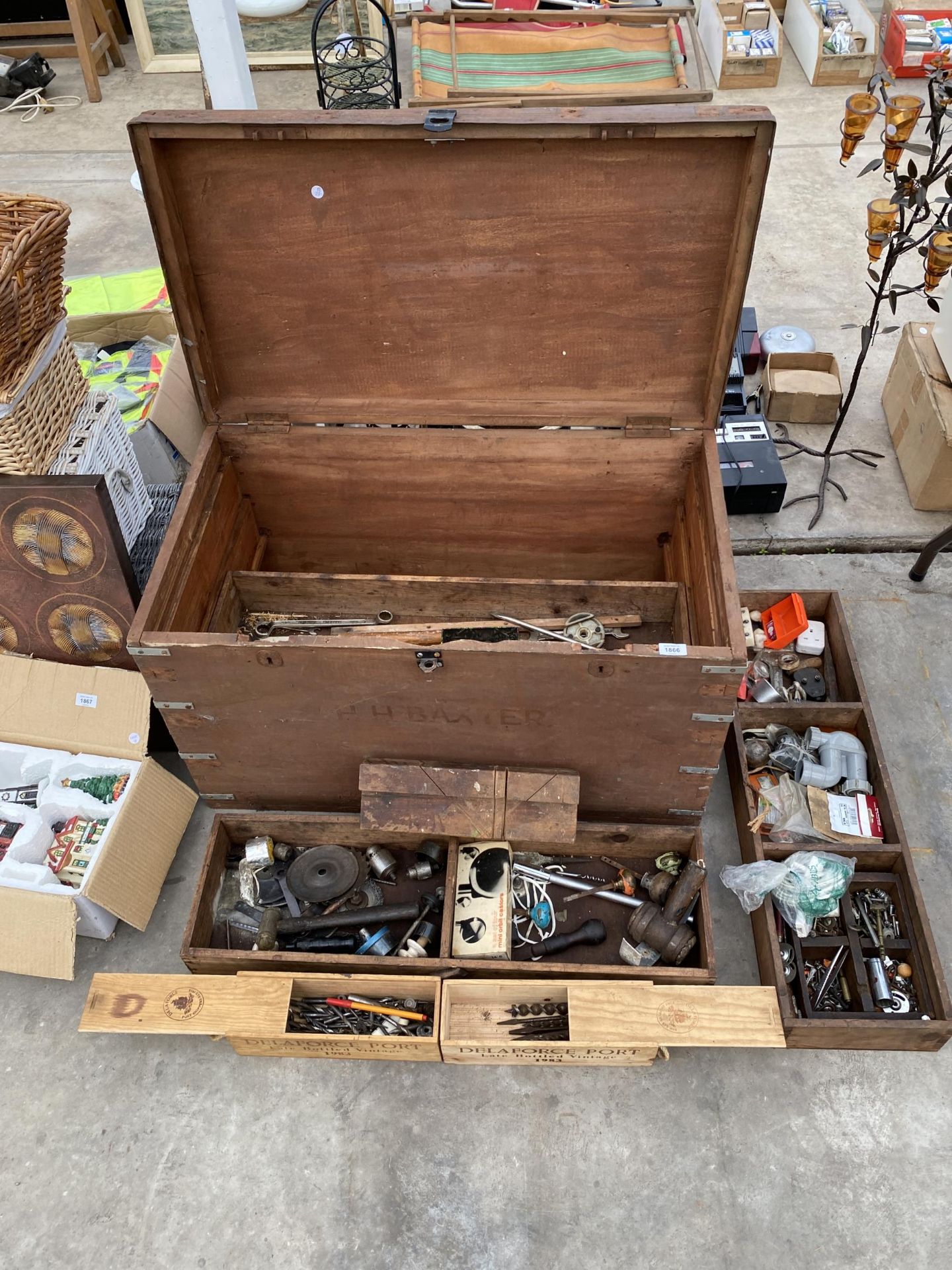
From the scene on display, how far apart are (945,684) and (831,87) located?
18.8 ft

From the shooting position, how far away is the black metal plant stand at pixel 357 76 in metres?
4.91

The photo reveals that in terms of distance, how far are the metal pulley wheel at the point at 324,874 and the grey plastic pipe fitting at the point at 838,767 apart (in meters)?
1.45

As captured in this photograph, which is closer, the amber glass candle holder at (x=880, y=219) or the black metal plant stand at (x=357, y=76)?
the amber glass candle holder at (x=880, y=219)

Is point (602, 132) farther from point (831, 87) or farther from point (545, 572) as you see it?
point (831, 87)

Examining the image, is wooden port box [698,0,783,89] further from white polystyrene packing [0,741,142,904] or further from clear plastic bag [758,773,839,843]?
white polystyrene packing [0,741,142,904]

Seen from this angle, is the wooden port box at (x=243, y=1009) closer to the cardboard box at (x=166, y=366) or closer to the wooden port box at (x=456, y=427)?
the wooden port box at (x=456, y=427)

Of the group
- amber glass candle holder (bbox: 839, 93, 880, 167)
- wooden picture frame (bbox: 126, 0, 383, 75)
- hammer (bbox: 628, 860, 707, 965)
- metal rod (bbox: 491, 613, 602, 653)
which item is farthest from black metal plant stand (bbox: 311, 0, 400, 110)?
hammer (bbox: 628, 860, 707, 965)

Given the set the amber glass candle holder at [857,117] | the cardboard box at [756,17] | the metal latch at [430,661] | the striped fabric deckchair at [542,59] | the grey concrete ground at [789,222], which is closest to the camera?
the metal latch at [430,661]

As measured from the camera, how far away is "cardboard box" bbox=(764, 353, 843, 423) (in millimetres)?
4168

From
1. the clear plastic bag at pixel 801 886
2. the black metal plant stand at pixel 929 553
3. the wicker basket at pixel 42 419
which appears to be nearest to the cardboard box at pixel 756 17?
the black metal plant stand at pixel 929 553

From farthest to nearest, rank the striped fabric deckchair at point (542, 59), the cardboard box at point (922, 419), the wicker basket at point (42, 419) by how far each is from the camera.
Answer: the striped fabric deckchair at point (542, 59) → the cardboard box at point (922, 419) → the wicker basket at point (42, 419)

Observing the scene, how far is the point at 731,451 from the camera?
151 inches

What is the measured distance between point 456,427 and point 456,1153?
6.91 ft

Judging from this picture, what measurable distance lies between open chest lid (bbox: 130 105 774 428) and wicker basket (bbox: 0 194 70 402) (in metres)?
0.35
